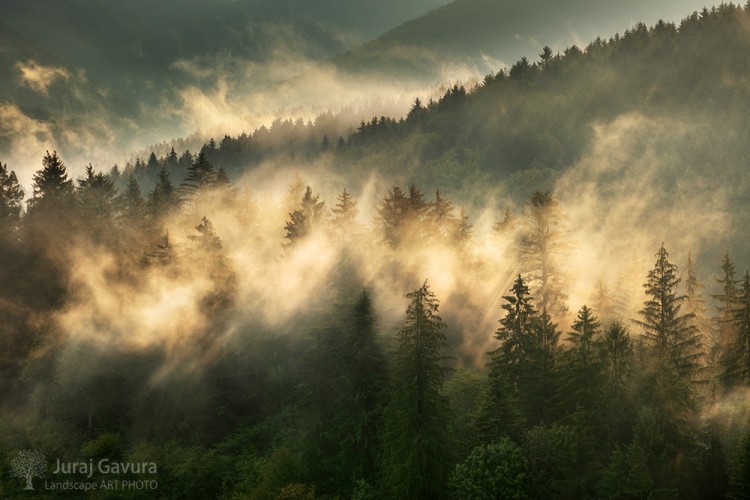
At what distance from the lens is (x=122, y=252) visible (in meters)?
62.1

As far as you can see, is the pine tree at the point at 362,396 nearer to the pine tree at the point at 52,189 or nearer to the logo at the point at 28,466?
the logo at the point at 28,466

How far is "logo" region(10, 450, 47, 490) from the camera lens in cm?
4403

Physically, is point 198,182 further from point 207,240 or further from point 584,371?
point 584,371

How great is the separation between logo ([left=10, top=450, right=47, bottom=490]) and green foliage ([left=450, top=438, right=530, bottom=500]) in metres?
37.6

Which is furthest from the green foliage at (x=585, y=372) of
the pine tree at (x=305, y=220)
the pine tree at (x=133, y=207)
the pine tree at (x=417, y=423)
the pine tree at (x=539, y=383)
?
the pine tree at (x=133, y=207)

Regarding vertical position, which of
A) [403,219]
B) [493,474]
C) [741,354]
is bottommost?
[493,474]

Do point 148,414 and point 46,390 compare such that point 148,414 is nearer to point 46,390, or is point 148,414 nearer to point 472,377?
point 46,390

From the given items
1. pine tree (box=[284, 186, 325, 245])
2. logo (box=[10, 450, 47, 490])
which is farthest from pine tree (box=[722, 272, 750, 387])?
logo (box=[10, 450, 47, 490])

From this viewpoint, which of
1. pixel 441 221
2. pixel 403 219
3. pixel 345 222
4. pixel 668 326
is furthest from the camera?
pixel 345 222

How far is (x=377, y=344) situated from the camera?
36688mm

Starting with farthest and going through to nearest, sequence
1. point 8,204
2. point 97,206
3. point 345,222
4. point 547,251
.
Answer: point 97,206 → point 8,204 → point 345,222 → point 547,251

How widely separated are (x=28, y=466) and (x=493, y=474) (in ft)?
134

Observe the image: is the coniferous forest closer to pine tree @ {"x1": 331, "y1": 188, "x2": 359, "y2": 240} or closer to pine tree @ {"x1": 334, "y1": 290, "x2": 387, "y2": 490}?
pine tree @ {"x1": 334, "y1": 290, "x2": 387, "y2": 490}

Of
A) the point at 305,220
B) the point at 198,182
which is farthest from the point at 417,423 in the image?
the point at 198,182
